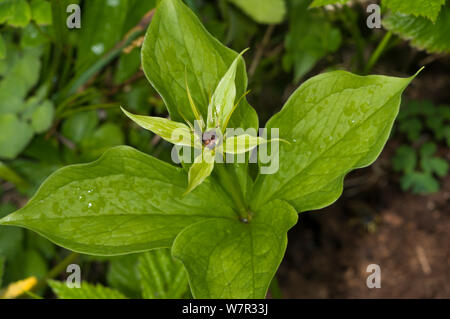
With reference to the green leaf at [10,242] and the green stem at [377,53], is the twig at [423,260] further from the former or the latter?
the green leaf at [10,242]

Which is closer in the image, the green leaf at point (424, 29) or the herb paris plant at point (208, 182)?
the herb paris plant at point (208, 182)

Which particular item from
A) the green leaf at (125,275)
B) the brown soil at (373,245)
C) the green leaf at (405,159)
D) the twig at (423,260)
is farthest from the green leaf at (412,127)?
the green leaf at (125,275)

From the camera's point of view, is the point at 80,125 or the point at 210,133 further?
the point at 80,125

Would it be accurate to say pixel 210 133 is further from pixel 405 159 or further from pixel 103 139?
pixel 405 159

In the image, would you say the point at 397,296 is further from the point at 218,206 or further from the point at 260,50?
the point at 260,50

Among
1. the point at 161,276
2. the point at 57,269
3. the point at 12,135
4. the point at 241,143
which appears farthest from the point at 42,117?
the point at 241,143
